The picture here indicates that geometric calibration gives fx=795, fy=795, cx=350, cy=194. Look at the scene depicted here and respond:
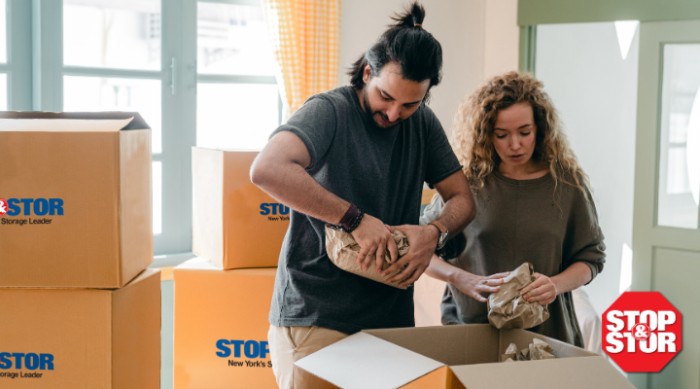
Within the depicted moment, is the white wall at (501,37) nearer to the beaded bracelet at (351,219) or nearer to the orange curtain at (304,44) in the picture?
the orange curtain at (304,44)

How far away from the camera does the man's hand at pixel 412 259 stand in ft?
5.10

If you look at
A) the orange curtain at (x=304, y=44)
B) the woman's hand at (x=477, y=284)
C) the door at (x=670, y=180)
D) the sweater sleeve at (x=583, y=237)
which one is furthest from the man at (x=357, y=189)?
the door at (x=670, y=180)

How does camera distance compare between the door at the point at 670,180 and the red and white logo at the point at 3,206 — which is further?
the door at the point at 670,180

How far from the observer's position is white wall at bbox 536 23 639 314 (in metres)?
4.36

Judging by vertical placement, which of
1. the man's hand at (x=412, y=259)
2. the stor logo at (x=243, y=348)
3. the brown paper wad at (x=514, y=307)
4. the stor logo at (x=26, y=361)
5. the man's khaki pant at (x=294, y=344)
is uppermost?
the man's hand at (x=412, y=259)

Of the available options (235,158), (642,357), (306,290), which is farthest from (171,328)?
(642,357)

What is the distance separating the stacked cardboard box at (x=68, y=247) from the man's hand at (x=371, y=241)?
541 mm

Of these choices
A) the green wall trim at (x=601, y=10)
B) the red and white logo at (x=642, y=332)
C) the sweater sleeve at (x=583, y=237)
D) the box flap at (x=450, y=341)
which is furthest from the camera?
the red and white logo at (x=642, y=332)

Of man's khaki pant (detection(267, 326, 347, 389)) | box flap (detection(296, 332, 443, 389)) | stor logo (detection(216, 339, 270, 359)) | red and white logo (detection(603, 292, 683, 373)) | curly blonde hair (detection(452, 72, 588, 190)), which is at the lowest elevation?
→ red and white logo (detection(603, 292, 683, 373))

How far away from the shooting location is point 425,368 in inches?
48.4

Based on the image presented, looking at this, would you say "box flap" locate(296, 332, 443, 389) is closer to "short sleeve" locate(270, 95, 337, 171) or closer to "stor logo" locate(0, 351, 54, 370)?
"short sleeve" locate(270, 95, 337, 171)

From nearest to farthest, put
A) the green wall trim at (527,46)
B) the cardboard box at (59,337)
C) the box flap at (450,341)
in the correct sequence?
1. the box flap at (450,341)
2. the cardboard box at (59,337)
3. the green wall trim at (527,46)

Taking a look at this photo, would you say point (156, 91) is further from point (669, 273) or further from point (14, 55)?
point (669, 273)

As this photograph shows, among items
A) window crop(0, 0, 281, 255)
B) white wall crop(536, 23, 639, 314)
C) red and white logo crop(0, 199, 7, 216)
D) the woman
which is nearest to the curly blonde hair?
the woman
